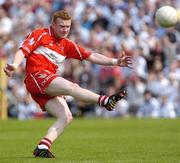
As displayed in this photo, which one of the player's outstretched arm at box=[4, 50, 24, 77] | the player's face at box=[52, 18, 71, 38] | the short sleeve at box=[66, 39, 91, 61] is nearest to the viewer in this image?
the player's outstretched arm at box=[4, 50, 24, 77]

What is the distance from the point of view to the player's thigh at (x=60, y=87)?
11109 millimetres

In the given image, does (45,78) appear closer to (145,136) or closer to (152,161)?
(152,161)

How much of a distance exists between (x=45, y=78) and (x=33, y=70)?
25cm

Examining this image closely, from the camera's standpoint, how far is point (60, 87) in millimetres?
11125

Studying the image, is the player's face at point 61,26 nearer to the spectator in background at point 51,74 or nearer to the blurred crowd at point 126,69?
the spectator in background at point 51,74

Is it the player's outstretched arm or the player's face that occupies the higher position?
the player's face

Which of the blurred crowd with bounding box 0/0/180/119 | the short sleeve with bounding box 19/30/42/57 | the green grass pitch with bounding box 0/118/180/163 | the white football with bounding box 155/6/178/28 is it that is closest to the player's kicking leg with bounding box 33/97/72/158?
the green grass pitch with bounding box 0/118/180/163

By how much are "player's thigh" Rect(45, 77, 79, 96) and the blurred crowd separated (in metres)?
14.0

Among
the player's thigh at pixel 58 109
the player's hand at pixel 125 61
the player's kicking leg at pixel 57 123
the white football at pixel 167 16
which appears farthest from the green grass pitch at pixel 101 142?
the white football at pixel 167 16

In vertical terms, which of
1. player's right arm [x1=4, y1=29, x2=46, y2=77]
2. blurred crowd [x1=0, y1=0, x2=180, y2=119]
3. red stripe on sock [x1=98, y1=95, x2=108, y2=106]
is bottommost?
red stripe on sock [x1=98, y1=95, x2=108, y2=106]

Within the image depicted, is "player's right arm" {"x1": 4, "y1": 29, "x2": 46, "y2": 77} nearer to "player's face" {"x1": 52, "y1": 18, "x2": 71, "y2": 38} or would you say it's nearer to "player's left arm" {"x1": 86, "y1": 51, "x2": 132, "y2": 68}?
"player's face" {"x1": 52, "y1": 18, "x2": 71, "y2": 38}

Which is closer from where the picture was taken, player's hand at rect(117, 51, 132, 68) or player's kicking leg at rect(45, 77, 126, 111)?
player's kicking leg at rect(45, 77, 126, 111)

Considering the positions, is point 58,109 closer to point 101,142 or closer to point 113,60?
point 113,60

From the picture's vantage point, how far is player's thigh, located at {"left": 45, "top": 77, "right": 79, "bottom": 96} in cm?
1111
